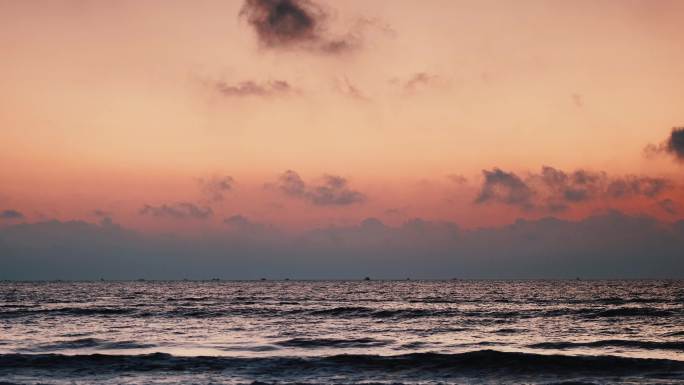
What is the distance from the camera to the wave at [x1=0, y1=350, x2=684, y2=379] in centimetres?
2861

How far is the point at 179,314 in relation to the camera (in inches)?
2505

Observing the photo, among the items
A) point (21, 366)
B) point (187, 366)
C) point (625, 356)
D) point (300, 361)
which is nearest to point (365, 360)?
point (300, 361)

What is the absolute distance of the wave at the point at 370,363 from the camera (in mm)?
28609

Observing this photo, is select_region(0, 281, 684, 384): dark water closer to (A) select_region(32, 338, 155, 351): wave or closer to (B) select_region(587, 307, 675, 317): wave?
(A) select_region(32, 338, 155, 351): wave

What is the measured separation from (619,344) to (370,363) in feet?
60.2

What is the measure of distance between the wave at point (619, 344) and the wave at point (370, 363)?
5075mm

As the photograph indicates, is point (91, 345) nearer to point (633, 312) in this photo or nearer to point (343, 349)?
point (343, 349)

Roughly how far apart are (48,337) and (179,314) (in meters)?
22.6

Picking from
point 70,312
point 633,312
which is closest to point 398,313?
point 633,312

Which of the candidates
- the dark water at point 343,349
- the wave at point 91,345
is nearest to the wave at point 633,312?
the dark water at point 343,349

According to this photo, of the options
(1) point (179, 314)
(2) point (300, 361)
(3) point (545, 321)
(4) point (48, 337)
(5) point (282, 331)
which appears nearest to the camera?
(2) point (300, 361)

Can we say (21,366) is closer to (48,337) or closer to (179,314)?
(48,337)

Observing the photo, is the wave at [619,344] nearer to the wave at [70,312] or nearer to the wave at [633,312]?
the wave at [633,312]

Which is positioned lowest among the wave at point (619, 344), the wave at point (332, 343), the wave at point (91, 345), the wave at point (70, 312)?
the wave at point (619, 344)
